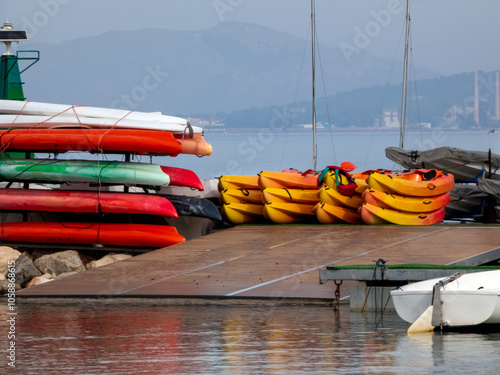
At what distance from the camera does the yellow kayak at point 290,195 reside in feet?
53.3

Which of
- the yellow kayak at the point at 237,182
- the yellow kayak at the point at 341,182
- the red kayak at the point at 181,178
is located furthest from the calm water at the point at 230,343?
the yellow kayak at the point at 237,182

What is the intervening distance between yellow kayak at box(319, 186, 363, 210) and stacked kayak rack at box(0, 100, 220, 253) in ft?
7.32

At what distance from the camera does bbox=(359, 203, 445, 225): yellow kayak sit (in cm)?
1548

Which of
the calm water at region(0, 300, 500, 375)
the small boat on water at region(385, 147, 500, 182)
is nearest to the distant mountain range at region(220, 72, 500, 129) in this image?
the small boat on water at region(385, 147, 500, 182)

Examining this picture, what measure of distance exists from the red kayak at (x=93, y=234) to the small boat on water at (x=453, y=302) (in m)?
5.86

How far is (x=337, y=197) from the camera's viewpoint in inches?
628

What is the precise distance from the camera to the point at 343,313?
10.2 meters

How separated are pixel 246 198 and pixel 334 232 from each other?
248cm

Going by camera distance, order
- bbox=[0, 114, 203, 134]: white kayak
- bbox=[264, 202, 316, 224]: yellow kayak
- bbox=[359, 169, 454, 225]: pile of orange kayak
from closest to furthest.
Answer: bbox=[0, 114, 203, 134]: white kayak < bbox=[359, 169, 454, 225]: pile of orange kayak < bbox=[264, 202, 316, 224]: yellow kayak

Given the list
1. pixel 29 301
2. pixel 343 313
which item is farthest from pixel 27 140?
pixel 343 313

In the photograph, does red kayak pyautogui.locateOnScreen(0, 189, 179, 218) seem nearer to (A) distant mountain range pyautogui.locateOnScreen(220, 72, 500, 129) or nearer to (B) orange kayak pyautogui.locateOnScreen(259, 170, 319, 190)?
(B) orange kayak pyautogui.locateOnScreen(259, 170, 319, 190)

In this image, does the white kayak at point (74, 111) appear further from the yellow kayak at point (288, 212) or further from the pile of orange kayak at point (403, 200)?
the pile of orange kayak at point (403, 200)

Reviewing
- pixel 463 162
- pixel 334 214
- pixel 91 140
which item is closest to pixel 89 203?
pixel 91 140

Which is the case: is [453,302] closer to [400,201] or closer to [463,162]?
[400,201]
